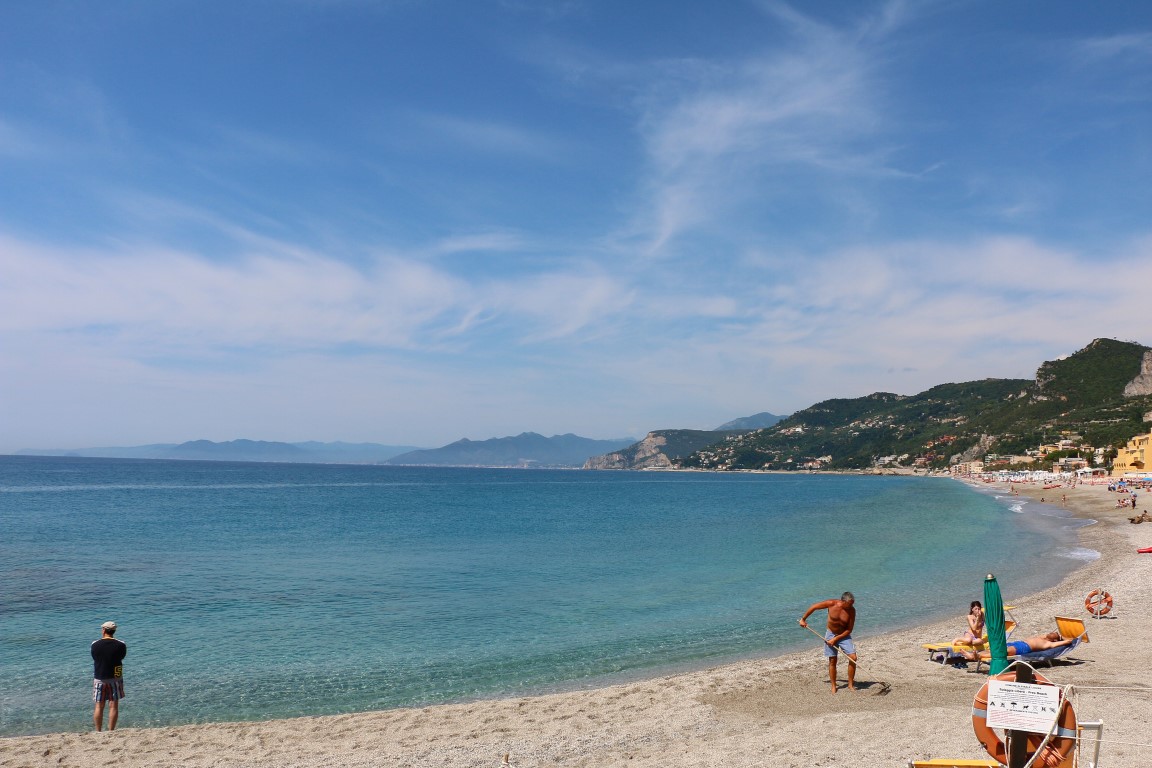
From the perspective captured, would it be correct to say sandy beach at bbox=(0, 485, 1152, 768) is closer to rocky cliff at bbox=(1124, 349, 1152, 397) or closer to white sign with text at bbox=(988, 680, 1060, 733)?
white sign with text at bbox=(988, 680, 1060, 733)

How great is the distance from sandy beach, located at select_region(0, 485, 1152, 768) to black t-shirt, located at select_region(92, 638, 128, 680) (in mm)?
912

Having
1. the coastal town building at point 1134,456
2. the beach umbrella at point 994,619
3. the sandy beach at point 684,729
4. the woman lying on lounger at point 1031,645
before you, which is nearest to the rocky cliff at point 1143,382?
the coastal town building at point 1134,456

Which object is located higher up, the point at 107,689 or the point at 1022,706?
the point at 1022,706

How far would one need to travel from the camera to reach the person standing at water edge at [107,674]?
11742 mm

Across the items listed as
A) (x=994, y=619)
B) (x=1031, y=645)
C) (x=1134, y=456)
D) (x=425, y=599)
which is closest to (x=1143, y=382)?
(x=1134, y=456)

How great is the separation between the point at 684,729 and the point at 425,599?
14.7m

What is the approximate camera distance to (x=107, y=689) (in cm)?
1188

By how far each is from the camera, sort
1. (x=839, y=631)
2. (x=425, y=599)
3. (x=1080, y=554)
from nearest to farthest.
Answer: (x=839, y=631) < (x=425, y=599) < (x=1080, y=554)

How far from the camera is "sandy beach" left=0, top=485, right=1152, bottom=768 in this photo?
9.88m

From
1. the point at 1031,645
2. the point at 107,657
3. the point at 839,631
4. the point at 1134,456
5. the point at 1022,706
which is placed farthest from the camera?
the point at 1134,456

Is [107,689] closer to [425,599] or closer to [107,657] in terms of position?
[107,657]

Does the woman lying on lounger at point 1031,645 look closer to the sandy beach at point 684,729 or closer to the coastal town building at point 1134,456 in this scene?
the sandy beach at point 684,729

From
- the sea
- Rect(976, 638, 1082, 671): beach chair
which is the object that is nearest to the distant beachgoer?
Rect(976, 638, 1082, 671): beach chair

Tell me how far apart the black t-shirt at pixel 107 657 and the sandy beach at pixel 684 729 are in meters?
0.91
